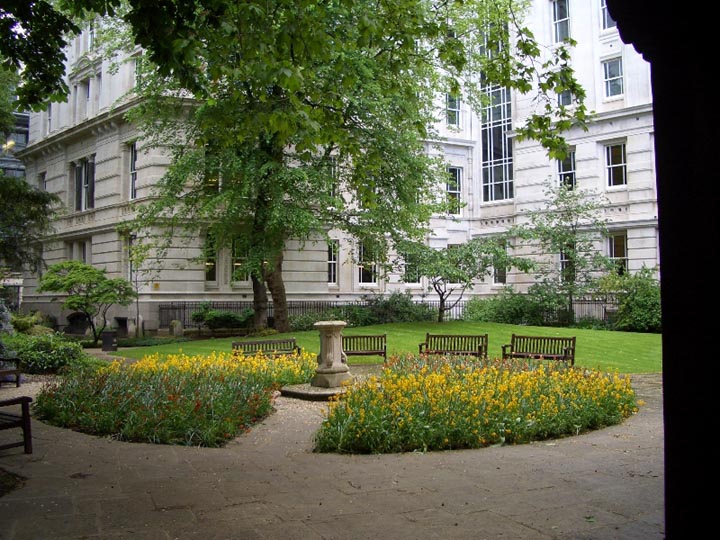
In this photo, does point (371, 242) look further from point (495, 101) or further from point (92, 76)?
point (92, 76)

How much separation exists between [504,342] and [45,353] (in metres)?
13.9

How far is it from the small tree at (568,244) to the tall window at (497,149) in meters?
4.35

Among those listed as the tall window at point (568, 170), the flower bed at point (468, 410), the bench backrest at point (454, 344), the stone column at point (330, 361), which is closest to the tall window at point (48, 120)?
the tall window at point (568, 170)

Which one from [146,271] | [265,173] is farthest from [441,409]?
[146,271]

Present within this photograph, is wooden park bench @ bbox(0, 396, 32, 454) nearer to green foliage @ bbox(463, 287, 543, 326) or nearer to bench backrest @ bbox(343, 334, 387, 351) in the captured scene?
bench backrest @ bbox(343, 334, 387, 351)

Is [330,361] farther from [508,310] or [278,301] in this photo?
[508,310]

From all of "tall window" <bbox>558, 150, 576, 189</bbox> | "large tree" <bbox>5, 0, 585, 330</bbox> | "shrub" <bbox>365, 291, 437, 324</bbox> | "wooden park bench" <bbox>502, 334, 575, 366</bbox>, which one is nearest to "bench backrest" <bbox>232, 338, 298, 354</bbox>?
"large tree" <bbox>5, 0, 585, 330</bbox>

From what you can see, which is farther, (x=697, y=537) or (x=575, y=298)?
(x=575, y=298)

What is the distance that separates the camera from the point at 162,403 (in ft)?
28.7

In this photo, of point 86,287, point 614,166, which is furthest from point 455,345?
point 614,166

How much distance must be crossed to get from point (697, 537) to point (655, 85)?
6.37 feet

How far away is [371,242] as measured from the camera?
24875 mm

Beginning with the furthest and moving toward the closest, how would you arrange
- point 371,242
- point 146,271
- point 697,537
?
1. point 146,271
2. point 371,242
3. point 697,537

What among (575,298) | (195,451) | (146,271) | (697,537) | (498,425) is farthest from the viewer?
(575,298)
